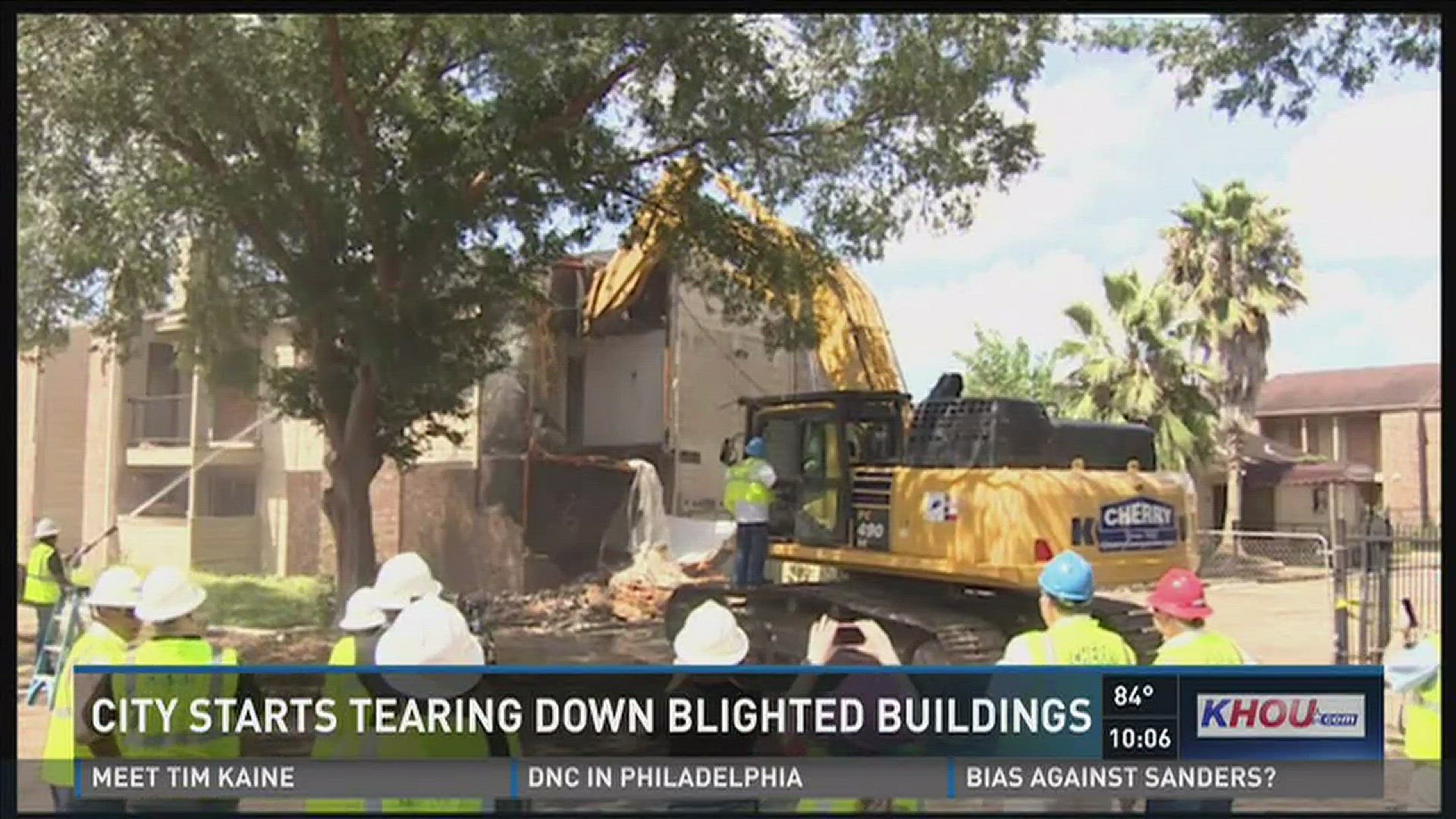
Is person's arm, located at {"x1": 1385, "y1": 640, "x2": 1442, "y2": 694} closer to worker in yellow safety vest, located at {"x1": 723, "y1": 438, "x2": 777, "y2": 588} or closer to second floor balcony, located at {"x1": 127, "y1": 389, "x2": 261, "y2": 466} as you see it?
worker in yellow safety vest, located at {"x1": 723, "y1": 438, "x2": 777, "y2": 588}

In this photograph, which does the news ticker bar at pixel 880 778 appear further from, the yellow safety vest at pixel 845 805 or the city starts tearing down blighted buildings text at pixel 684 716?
the city starts tearing down blighted buildings text at pixel 684 716

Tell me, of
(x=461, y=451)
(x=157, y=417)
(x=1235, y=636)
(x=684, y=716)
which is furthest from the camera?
(x=461, y=451)

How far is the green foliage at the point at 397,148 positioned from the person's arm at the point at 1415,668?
167 inches

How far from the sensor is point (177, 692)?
4.50 metres

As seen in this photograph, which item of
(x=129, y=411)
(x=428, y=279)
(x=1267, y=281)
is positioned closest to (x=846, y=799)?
(x=428, y=279)

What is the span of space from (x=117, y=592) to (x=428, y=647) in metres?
1.44

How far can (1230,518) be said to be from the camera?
→ 925 cm

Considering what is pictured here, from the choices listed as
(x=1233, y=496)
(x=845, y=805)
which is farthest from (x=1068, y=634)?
(x=1233, y=496)

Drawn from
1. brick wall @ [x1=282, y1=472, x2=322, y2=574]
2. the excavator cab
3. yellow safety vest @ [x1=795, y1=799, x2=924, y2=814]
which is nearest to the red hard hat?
yellow safety vest @ [x1=795, y1=799, x2=924, y2=814]

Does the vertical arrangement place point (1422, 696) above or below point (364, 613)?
below

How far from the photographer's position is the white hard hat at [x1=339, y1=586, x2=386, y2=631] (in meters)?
4.81

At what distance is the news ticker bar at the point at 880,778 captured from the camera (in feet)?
18.1

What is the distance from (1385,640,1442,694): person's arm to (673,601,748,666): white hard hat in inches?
104

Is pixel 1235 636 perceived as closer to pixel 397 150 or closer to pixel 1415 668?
pixel 1415 668
